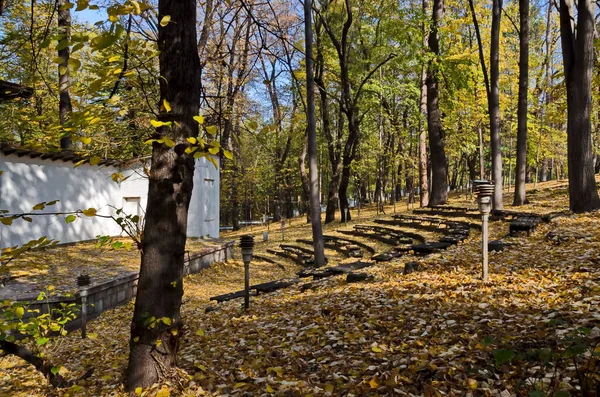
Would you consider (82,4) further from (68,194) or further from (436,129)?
(436,129)

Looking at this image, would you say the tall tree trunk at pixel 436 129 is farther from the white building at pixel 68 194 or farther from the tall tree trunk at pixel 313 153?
the white building at pixel 68 194

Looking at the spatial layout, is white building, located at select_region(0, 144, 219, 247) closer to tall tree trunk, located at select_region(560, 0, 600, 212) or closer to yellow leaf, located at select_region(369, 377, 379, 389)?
yellow leaf, located at select_region(369, 377, 379, 389)

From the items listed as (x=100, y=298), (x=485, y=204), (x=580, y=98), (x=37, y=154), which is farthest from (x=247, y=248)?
(x=37, y=154)

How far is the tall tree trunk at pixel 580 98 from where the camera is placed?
962 centimetres

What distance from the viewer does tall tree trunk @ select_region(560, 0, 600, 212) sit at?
962 centimetres

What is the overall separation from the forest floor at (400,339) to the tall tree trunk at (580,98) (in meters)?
3.35

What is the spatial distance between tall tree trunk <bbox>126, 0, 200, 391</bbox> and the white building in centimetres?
720

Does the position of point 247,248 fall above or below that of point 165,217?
below

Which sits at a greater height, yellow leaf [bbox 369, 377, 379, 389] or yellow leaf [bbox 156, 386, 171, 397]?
yellow leaf [bbox 369, 377, 379, 389]

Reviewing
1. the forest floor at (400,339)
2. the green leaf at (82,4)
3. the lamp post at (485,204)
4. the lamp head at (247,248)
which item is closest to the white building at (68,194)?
the lamp head at (247,248)

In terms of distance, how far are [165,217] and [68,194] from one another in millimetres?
12958

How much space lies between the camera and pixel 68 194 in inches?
558

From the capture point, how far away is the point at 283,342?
4.30m

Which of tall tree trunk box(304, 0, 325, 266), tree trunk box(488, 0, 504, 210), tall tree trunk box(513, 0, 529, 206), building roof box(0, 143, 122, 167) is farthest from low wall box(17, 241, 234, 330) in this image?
tall tree trunk box(513, 0, 529, 206)
